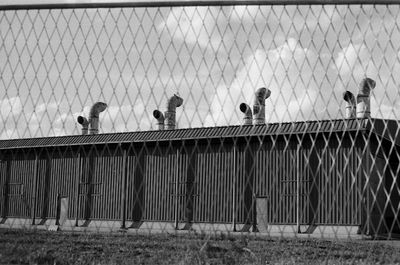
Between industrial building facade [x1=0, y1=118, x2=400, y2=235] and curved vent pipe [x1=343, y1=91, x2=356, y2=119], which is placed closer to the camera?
industrial building facade [x1=0, y1=118, x2=400, y2=235]

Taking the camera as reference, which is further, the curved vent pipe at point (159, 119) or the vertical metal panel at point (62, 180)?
the curved vent pipe at point (159, 119)

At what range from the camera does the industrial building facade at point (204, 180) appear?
2197 cm

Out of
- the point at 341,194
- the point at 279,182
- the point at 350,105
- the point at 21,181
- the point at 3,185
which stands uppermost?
the point at 350,105

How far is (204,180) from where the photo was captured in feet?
83.4

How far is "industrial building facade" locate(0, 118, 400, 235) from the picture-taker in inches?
865

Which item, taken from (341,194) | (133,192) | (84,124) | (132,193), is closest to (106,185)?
(132,193)

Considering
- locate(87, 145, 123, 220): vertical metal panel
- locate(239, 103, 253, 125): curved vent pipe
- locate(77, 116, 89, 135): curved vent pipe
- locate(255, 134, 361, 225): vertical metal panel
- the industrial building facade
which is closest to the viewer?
locate(255, 134, 361, 225): vertical metal panel

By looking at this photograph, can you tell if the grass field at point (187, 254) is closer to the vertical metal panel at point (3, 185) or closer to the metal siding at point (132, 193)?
the metal siding at point (132, 193)

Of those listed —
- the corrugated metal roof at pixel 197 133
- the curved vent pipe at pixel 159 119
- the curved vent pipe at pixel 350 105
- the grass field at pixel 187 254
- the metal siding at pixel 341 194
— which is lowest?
the grass field at pixel 187 254

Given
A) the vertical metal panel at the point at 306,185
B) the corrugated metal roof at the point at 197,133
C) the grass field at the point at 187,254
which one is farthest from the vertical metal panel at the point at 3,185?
the grass field at the point at 187,254

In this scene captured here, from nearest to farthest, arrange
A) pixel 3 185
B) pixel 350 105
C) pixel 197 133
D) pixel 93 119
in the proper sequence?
pixel 350 105
pixel 197 133
pixel 3 185
pixel 93 119

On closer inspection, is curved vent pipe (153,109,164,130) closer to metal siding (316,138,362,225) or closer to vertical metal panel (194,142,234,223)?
vertical metal panel (194,142,234,223)

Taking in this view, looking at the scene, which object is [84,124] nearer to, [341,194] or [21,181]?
[21,181]

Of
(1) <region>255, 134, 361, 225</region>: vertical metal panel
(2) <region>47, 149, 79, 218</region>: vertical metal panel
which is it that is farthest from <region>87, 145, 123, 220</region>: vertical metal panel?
(1) <region>255, 134, 361, 225</region>: vertical metal panel
